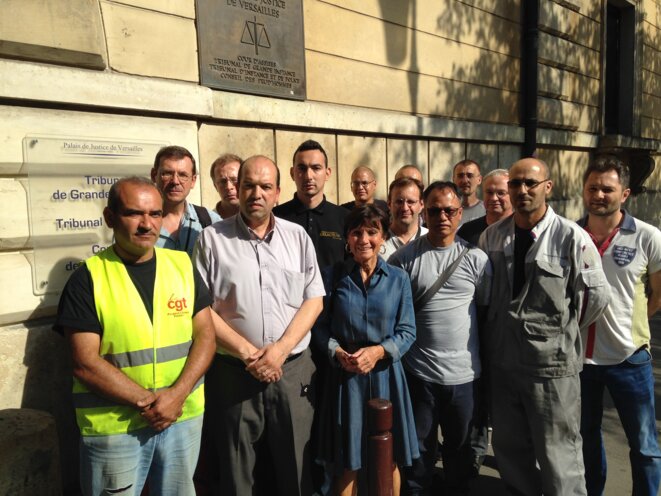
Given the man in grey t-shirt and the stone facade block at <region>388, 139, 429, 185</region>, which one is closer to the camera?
the man in grey t-shirt

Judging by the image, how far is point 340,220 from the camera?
11.3 feet

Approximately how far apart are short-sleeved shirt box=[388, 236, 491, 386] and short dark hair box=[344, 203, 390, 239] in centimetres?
35

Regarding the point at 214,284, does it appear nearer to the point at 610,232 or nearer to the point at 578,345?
the point at 578,345

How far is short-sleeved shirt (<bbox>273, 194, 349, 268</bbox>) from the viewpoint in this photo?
328 cm

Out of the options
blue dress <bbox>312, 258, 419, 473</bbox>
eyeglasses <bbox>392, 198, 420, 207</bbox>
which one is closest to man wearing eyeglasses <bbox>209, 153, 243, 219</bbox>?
eyeglasses <bbox>392, 198, 420, 207</bbox>

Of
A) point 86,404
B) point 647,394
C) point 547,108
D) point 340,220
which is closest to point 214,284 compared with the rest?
point 86,404

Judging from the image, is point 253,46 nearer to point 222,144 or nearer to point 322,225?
point 222,144

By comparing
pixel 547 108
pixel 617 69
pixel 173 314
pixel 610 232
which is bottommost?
pixel 173 314

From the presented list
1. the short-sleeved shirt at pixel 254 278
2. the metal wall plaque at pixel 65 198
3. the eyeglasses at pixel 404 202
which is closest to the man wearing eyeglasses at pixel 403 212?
the eyeglasses at pixel 404 202

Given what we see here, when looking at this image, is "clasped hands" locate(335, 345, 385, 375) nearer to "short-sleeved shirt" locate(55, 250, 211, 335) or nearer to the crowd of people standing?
the crowd of people standing

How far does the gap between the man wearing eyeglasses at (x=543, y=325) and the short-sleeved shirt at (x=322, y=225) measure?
1.03 m

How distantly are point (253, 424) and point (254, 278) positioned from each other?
768 mm

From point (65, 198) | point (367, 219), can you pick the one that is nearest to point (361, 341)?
point (367, 219)

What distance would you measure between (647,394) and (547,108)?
663 centimetres
